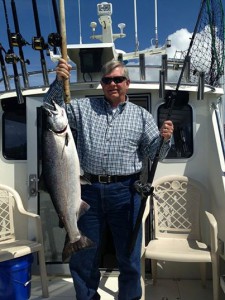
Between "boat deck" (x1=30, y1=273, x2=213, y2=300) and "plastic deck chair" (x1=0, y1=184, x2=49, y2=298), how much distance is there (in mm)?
189

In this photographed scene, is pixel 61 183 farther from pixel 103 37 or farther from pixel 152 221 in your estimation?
pixel 103 37

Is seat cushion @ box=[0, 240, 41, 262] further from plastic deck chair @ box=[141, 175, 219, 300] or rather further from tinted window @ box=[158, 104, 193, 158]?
tinted window @ box=[158, 104, 193, 158]

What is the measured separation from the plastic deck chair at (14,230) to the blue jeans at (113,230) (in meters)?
0.86

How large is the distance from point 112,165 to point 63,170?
1.47 ft

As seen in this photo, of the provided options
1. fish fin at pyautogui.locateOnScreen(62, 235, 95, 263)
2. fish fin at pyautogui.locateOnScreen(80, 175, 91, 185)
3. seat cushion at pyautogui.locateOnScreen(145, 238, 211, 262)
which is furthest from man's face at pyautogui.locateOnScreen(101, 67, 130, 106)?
seat cushion at pyautogui.locateOnScreen(145, 238, 211, 262)

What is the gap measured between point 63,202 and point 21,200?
78.5 inches

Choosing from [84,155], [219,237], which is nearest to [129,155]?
[84,155]

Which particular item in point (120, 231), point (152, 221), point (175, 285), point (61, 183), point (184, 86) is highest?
point (184, 86)

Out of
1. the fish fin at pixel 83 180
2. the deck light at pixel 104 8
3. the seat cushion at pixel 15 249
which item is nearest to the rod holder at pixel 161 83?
the deck light at pixel 104 8

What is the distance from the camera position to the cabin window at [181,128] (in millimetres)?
4445

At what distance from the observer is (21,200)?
455cm

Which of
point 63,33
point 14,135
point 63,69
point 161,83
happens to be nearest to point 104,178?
point 63,69

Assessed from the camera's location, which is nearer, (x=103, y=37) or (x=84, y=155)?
(x=84, y=155)

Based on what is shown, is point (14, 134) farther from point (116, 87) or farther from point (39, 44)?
point (116, 87)
